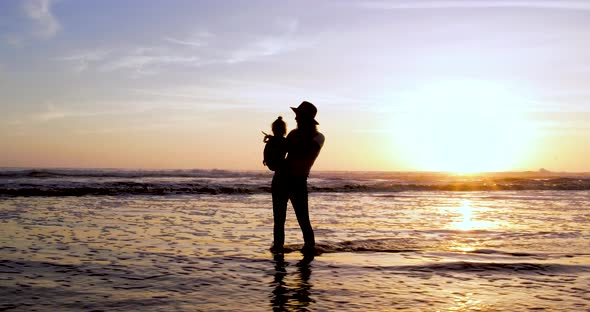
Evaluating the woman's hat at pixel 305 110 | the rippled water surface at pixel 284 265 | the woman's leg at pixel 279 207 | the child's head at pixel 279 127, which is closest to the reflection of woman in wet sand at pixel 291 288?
the rippled water surface at pixel 284 265

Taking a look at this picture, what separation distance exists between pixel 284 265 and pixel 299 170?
1.75 meters

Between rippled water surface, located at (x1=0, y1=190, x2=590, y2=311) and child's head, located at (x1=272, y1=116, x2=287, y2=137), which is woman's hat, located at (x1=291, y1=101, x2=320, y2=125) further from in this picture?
rippled water surface, located at (x1=0, y1=190, x2=590, y2=311)

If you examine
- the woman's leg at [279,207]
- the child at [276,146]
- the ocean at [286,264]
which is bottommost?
the ocean at [286,264]

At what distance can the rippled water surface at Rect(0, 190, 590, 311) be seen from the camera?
194 inches

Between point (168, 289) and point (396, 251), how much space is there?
3.90m

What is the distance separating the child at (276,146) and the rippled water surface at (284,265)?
1.34 m

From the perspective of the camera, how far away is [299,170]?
8102 millimetres

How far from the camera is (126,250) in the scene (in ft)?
25.1

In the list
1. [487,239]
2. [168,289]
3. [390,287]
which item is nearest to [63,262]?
[168,289]

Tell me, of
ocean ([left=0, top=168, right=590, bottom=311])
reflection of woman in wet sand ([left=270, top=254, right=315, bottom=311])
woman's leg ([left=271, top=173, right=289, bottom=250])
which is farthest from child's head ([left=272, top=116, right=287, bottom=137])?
reflection of woman in wet sand ([left=270, top=254, right=315, bottom=311])

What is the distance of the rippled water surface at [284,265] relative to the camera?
4.93 metres

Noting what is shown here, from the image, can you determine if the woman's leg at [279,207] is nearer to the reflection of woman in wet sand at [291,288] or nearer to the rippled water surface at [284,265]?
the rippled water surface at [284,265]

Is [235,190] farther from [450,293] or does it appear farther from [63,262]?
[450,293]

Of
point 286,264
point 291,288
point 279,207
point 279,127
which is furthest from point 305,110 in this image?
point 291,288
